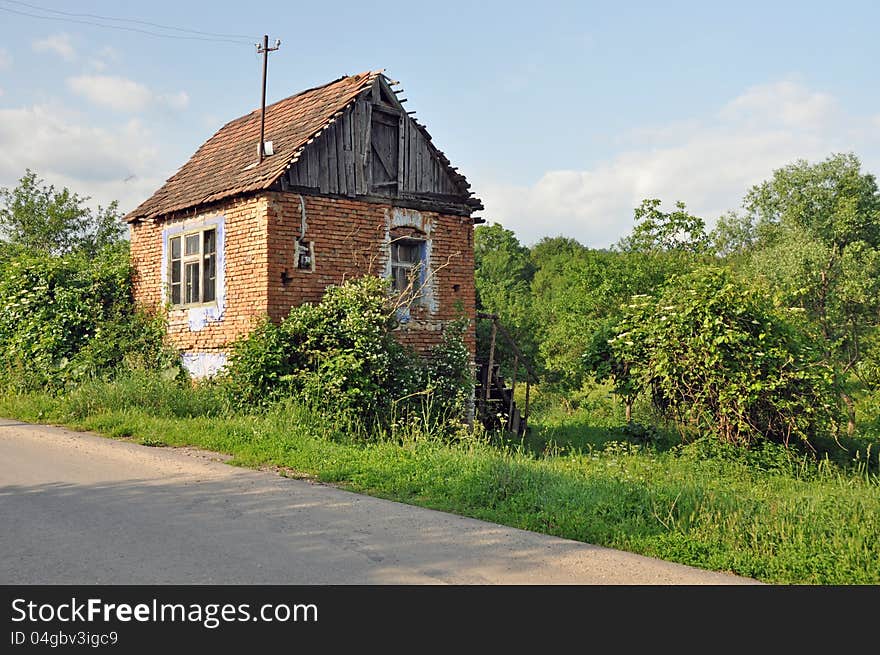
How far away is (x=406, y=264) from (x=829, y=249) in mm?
22388

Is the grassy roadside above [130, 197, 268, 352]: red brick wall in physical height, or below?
below

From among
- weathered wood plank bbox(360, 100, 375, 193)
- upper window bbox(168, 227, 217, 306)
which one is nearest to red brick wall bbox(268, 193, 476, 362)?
weathered wood plank bbox(360, 100, 375, 193)

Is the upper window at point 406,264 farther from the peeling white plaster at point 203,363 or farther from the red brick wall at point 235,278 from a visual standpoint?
the peeling white plaster at point 203,363

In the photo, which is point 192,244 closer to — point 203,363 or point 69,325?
point 203,363

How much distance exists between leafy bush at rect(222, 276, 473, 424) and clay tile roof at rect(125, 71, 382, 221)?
2667 millimetres

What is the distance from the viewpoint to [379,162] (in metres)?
16.4

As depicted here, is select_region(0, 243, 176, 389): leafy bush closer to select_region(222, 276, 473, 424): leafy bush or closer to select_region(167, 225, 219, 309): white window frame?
select_region(167, 225, 219, 309): white window frame

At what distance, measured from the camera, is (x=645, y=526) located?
726 centimetres

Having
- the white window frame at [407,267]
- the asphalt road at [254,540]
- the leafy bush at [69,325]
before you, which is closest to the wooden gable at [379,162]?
the white window frame at [407,267]

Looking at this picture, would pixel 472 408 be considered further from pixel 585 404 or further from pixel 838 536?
pixel 585 404

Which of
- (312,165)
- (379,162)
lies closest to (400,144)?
(379,162)

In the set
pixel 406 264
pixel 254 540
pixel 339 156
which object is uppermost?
pixel 339 156

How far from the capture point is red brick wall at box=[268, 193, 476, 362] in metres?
14.9

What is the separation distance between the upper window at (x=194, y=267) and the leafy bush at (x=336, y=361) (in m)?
2.11
